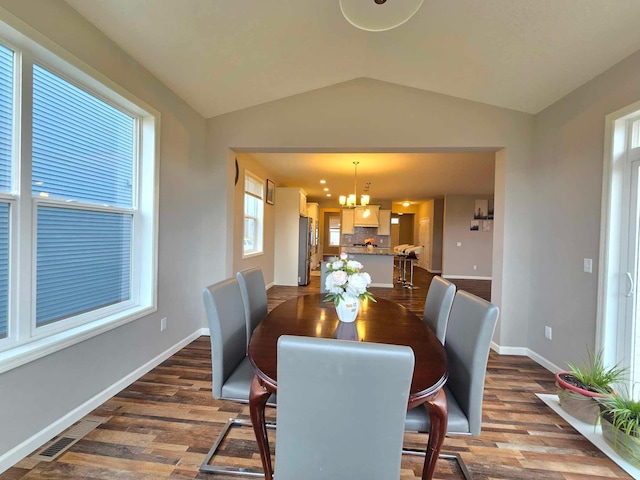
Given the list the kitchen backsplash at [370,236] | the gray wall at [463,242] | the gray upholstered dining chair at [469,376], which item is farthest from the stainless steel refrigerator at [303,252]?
the gray upholstered dining chair at [469,376]

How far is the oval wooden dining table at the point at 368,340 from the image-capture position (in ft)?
3.71

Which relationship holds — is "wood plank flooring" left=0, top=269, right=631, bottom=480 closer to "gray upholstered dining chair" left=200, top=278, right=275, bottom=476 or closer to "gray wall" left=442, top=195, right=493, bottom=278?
"gray upholstered dining chair" left=200, top=278, right=275, bottom=476

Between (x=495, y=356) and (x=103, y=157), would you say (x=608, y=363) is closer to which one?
(x=495, y=356)

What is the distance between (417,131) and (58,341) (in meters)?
3.46

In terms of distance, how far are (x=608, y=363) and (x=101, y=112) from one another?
4.27 meters

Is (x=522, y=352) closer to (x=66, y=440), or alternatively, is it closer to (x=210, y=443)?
(x=210, y=443)

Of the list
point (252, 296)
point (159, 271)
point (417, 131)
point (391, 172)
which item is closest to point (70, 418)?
point (159, 271)

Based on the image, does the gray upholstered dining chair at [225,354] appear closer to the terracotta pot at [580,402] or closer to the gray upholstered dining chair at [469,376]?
the gray upholstered dining chair at [469,376]

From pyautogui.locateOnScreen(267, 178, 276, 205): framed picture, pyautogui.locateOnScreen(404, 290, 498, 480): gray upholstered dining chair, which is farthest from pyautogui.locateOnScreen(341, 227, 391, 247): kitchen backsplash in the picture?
pyautogui.locateOnScreen(404, 290, 498, 480): gray upholstered dining chair

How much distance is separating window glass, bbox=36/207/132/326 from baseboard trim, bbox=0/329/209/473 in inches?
23.9

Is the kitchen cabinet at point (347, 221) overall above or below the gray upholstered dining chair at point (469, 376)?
Result: above

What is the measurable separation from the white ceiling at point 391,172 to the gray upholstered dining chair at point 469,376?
3752mm

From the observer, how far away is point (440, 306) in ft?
6.24

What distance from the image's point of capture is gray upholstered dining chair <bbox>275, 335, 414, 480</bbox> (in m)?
0.83
